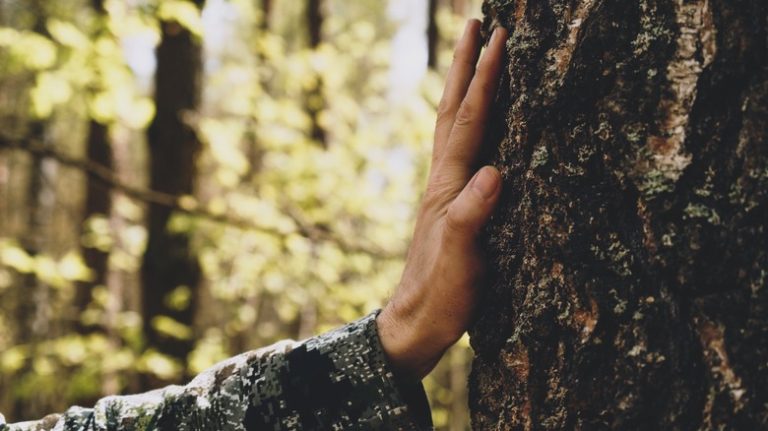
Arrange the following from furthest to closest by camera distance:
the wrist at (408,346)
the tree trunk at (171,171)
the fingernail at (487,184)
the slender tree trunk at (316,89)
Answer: the slender tree trunk at (316,89), the tree trunk at (171,171), the wrist at (408,346), the fingernail at (487,184)

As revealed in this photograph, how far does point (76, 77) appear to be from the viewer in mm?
3664

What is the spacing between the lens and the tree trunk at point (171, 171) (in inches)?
206

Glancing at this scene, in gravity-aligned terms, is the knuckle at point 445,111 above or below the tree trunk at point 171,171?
below

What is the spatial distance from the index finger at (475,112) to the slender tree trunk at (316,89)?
4752 mm

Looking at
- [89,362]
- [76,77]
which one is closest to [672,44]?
[76,77]

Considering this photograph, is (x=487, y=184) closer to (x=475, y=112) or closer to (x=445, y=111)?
→ (x=475, y=112)

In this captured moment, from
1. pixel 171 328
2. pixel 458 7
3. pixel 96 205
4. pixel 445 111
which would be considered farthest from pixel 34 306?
pixel 445 111

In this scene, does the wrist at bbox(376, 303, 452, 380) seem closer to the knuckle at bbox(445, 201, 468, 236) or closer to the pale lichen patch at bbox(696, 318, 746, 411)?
the knuckle at bbox(445, 201, 468, 236)

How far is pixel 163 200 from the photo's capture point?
4.52m

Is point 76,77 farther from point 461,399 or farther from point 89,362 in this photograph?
point 461,399

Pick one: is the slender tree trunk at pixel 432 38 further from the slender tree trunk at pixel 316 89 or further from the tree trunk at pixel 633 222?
the tree trunk at pixel 633 222

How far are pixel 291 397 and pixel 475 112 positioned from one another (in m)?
0.67

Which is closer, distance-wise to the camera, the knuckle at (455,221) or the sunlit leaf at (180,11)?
the knuckle at (455,221)

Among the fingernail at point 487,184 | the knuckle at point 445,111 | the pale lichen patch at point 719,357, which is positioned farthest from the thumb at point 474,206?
the pale lichen patch at point 719,357
